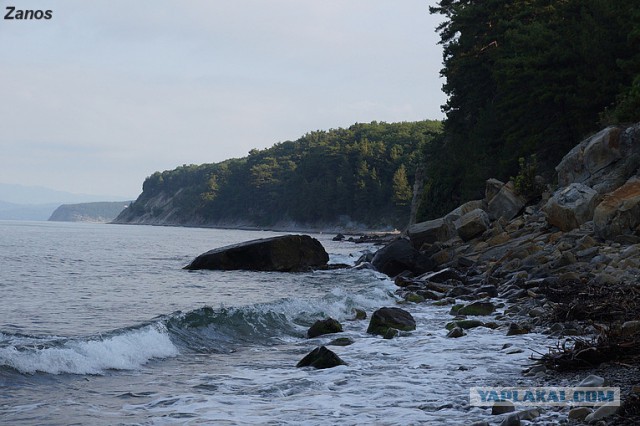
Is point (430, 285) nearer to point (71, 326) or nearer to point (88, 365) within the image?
point (71, 326)

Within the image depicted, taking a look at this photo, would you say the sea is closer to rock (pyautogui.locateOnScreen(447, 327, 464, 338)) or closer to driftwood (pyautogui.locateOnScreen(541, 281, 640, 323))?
rock (pyautogui.locateOnScreen(447, 327, 464, 338))

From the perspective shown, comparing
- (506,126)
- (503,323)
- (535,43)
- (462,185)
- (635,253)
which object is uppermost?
(535,43)

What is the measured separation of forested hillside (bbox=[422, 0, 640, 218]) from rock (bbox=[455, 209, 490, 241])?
5.22 metres

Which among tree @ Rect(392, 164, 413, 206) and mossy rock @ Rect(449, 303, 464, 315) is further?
tree @ Rect(392, 164, 413, 206)

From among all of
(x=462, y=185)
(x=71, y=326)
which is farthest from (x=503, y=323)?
(x=462, y=185)

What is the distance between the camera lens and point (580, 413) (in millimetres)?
6180

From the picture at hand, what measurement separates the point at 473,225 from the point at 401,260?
3.69m

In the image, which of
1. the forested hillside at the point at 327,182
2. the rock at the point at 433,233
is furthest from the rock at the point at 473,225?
the forested hillside at the point at 327,182

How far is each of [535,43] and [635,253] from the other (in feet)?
53.9

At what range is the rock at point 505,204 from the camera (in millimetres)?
28516

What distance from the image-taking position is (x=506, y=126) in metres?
35.6

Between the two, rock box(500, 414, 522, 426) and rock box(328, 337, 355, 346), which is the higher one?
rock box(500, 414, 522, 426)

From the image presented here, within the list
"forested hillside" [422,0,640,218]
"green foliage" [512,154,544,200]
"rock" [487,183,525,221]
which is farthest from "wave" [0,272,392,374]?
"forested hillside" [422,0,640,218]

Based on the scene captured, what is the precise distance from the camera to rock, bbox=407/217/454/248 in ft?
99.1
